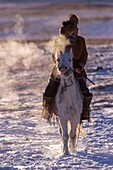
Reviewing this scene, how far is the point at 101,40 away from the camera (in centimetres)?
3425

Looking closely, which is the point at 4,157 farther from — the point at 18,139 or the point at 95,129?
the point at 95,129

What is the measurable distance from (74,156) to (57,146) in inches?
40.7

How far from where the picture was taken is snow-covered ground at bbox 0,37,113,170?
9062mm

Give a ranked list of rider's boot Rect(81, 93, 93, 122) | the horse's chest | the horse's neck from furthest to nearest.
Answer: rider's boot Rect(81, 93, 93, 122)
the horse's chest
the horse's neck

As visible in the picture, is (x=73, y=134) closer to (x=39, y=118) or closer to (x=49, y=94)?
(x=49, y=94)

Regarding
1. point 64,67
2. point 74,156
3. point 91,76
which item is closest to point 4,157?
point 74,156

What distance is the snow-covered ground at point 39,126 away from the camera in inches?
357

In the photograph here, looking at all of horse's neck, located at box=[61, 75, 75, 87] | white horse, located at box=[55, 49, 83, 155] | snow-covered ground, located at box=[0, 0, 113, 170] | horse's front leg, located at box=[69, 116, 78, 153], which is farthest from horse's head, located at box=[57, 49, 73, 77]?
snow-covered ground, located at box=[0, 0, 113, 170]

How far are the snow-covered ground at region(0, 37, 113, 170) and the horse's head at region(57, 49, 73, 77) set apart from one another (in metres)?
1.19

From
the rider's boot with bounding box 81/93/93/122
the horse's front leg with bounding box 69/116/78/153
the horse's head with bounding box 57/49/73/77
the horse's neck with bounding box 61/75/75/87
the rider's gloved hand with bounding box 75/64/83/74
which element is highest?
the horse's head with bounding box 57/49/73/77

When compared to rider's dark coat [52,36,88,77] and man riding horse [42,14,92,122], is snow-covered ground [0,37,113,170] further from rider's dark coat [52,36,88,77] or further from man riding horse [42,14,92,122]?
rider's dark coat [52,36,88,77]

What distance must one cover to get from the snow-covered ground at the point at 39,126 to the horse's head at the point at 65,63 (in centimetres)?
119

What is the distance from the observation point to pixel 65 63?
27.9 feet

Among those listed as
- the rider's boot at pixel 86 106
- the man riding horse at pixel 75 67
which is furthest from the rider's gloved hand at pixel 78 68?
the rider's boot at pixel 86 106
